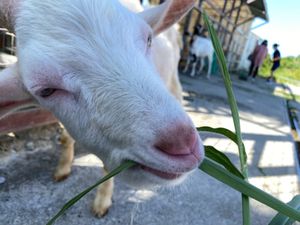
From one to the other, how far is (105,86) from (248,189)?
667 mm

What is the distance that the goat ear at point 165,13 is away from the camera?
2102 mm

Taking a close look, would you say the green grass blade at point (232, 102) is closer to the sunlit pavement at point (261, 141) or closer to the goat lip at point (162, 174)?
the goat lip at point (162, 174)

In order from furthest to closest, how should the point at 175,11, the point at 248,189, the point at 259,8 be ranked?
the point at 259,8 → the point at 175,11 → the point at 248,189

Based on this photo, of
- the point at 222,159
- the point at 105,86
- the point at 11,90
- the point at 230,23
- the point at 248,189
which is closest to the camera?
the point at 248,189

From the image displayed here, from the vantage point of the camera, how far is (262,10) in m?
19.7

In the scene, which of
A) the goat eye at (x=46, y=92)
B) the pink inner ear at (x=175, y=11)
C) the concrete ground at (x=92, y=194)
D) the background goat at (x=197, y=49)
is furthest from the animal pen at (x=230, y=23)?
the goat eye at (x=46, y=92)

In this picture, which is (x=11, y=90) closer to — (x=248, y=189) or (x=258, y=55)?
(x=248, y=189)

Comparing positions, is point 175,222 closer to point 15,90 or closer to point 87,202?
point 87,202

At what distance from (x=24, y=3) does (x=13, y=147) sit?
2.10 meters

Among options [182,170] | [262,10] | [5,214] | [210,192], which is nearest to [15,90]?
[182,170]

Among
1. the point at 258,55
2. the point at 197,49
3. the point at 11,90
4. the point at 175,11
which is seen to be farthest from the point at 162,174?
the point at 258,55

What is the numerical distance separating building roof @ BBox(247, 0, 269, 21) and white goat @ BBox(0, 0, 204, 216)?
17891mm

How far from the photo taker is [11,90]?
5.82ft

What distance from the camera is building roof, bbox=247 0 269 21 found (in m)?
18.6
